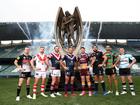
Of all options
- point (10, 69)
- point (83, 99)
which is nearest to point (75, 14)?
point (83, 99)

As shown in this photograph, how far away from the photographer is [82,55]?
11.8 m

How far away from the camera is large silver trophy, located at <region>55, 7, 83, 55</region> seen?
14.8 metres

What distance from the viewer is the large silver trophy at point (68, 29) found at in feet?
48.5

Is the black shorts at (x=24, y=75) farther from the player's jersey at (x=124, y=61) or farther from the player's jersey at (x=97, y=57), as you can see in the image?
the player's jersey at (x=124, y=61)

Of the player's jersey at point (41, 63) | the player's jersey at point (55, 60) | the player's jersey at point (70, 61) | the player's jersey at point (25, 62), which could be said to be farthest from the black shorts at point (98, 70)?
the player's jersey at point (25, 62)

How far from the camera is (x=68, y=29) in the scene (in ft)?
49.3

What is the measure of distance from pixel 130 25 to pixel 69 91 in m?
35.9

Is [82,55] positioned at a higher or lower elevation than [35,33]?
lower

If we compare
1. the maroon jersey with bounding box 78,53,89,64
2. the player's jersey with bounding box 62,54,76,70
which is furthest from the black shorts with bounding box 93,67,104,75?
the player's jersey with bounding box 62,54,76,70

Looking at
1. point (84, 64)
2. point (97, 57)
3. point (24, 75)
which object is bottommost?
point (24, 75)

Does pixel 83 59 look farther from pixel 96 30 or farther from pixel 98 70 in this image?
pixel 96 30

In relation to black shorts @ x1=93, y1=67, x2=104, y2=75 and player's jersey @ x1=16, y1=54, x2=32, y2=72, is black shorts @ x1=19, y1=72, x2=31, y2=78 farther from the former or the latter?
black shorts @ x1=93, y1=67, x2=104, y2=75

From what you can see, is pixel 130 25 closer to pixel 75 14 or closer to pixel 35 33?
pixel 35 33

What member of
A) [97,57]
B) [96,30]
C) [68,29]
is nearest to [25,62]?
[97,57]
